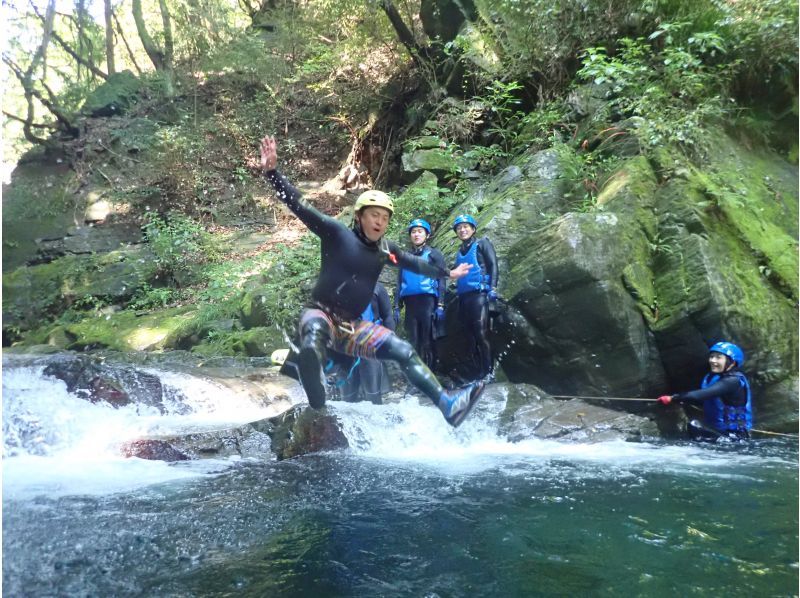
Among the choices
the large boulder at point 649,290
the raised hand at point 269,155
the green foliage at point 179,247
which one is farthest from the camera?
the green foliage at point 179,247

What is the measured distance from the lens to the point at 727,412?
5906 millimetres

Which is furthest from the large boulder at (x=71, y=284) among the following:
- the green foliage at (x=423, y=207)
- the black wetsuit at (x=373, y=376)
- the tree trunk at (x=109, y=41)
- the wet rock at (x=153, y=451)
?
the wet rock at (x=153, y=451)

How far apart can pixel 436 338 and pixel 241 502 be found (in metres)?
3.87

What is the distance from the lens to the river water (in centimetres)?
249

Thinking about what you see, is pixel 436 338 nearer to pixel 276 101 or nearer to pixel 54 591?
pixel 54 591

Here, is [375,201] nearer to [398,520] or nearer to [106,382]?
[398,520]

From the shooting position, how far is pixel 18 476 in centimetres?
419

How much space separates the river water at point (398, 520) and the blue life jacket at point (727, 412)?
47cm

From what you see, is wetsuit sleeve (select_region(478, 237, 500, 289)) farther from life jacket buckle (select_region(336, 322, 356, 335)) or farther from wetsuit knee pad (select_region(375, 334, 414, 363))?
life jacket buckle (select_region(336, 322, 356, 335))

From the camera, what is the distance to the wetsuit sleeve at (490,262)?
21.5 ft

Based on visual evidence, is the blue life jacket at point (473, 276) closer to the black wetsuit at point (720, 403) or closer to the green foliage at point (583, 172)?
the green foliage at point (583, 172)

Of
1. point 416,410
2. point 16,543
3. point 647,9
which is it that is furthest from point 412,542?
point 647,9

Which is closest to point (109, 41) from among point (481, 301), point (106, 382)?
point (106, 382)

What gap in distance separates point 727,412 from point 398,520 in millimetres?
4285
